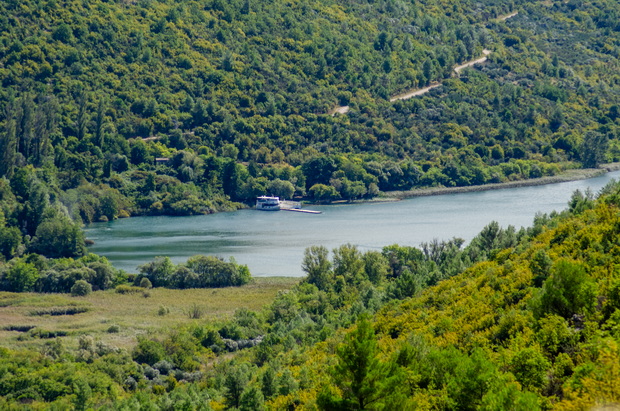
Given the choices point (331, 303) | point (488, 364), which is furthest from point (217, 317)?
point (488, 364)

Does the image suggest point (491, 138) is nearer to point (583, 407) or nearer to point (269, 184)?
point (269, 184)

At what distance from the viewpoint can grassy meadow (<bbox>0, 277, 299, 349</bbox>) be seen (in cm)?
5741

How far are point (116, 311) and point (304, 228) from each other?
40192 millimetres

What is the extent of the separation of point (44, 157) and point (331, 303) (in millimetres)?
71794

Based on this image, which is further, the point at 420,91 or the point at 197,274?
the point at 420,91

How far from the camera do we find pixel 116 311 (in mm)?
64438

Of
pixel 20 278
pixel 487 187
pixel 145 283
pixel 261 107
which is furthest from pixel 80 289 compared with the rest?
pixel 261 107

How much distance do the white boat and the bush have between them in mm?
51592

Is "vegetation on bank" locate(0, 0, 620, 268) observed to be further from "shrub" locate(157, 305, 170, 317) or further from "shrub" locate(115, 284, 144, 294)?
"shrub" locate(157, 305, 170, 317)

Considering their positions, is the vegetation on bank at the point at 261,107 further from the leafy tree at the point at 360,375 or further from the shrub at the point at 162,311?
the leafy tree at the point at 360,375

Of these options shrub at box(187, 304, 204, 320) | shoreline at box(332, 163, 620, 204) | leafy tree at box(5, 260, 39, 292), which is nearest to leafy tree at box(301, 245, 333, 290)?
shrub at box(187, 304, 204, 320)

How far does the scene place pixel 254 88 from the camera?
149375 mm

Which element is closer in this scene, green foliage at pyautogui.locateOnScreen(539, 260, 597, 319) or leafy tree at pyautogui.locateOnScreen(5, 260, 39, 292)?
green foliage at pyautogui.locateOnScreen(539, 260, 597, 319)

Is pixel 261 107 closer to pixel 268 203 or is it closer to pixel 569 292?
pixel 268 203
